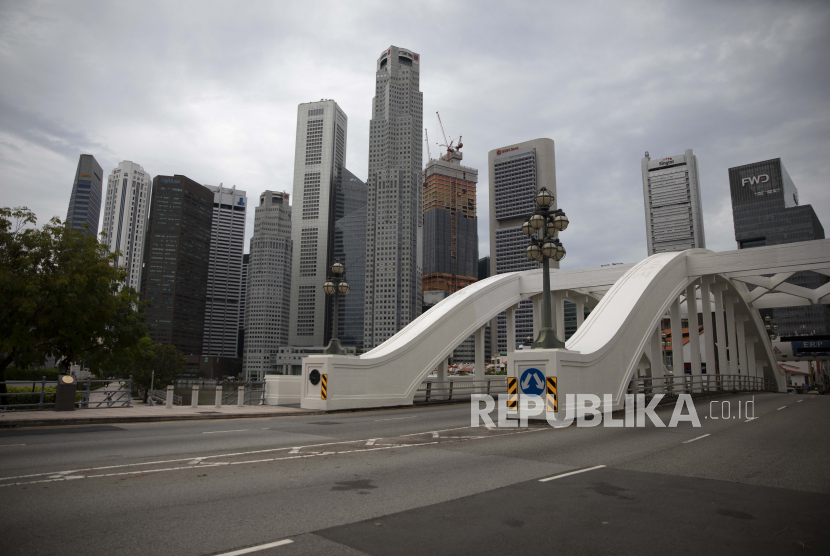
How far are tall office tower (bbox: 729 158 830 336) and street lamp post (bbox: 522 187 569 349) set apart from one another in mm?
170256

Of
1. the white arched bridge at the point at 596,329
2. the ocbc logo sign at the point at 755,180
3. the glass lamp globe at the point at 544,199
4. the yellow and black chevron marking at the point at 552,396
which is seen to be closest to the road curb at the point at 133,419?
the white arched bridge at the point at 596,329

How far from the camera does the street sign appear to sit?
13688mm

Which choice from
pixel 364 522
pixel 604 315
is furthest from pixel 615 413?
pixel 364 522

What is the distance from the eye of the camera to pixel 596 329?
56.7ft

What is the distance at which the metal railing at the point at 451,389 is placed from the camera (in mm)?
21938

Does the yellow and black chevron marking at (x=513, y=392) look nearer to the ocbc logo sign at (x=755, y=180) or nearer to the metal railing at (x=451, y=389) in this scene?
the metal railing at (x=451, y=389)

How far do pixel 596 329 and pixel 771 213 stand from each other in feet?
617

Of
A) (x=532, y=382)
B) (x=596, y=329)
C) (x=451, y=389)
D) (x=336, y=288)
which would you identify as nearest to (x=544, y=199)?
(x=596, y=329)

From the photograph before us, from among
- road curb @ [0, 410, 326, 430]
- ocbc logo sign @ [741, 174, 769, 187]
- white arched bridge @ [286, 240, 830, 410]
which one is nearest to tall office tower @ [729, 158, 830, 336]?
ocbc logo sign @ [741, 174, 769, 187]

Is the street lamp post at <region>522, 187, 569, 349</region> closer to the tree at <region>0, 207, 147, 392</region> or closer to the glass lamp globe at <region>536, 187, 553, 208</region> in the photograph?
the glass lamp globe at <region>536, 187, 553, 208</region>

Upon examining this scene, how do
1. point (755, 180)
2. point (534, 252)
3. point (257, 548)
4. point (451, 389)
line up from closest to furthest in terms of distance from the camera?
1. point (257, 548)
2. point (534, 252)
3. point (451, 389)
4. point (755, 180)

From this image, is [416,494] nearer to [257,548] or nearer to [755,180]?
[257,548]

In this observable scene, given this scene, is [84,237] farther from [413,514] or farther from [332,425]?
[413,514]

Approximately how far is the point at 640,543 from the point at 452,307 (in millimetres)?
17858
